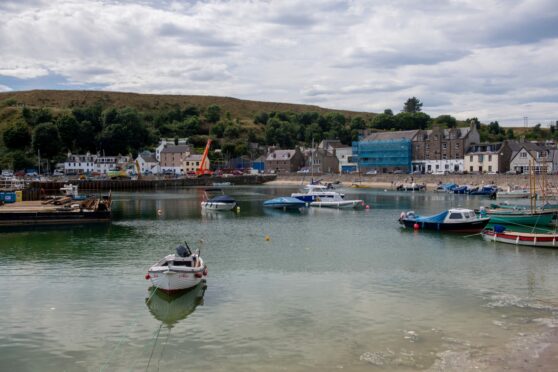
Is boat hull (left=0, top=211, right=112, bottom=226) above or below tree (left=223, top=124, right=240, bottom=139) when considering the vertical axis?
below

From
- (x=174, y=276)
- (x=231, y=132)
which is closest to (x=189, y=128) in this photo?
(x=231, y=132)

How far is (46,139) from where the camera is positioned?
489 feet

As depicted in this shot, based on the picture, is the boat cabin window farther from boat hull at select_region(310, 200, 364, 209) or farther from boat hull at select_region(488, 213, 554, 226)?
boat hull at select_region(310, 200, 364, 209)

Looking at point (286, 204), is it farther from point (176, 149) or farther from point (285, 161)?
point (176, 149)

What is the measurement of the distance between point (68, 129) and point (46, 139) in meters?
13.4

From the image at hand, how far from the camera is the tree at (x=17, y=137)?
151500 mm

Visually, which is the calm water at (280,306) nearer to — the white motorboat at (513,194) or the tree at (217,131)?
the white motorboat at (513,194)

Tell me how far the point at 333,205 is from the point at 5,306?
53.1m

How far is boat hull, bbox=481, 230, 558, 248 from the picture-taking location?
3616cm

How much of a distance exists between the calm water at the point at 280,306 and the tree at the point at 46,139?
116636 mm

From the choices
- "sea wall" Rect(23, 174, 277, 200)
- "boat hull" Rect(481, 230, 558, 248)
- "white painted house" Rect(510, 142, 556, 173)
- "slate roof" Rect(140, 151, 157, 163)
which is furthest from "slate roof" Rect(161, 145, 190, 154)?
"boat hull" Rect(481, 230, 558, 248)

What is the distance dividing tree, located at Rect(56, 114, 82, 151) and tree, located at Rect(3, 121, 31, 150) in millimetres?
9581

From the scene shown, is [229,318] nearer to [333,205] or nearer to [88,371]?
[88,371]

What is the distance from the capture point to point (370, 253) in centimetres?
3609
